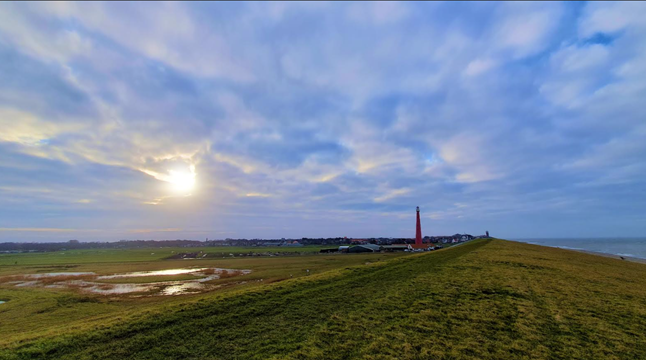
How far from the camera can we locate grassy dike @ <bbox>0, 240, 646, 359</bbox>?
557 cm

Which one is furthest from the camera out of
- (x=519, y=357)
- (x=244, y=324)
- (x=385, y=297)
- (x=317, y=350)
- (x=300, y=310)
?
(x=385, y=297)

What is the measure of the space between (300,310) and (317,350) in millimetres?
2581

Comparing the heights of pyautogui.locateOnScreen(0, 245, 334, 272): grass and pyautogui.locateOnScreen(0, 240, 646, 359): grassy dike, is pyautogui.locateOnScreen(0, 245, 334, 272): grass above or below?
below

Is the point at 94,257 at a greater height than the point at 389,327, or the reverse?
the point at 389,327

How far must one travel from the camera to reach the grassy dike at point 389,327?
18.3ft

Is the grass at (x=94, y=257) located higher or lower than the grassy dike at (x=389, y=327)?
lower

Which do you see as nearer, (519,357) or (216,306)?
(519,357)

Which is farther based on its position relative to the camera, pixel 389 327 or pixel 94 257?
pixel 94 257

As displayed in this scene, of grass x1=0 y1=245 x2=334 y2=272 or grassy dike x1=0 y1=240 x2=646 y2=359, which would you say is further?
grass x1=0 y1=245 x2=334 y2=272

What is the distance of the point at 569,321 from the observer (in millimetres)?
6723

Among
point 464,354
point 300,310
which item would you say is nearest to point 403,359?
point 464,354

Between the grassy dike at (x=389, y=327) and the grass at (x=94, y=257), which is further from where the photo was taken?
the grass at (x=94, y=257)

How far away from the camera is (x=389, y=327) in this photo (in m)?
6.59

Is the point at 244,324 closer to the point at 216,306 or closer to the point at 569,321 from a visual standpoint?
the point at 216,306
